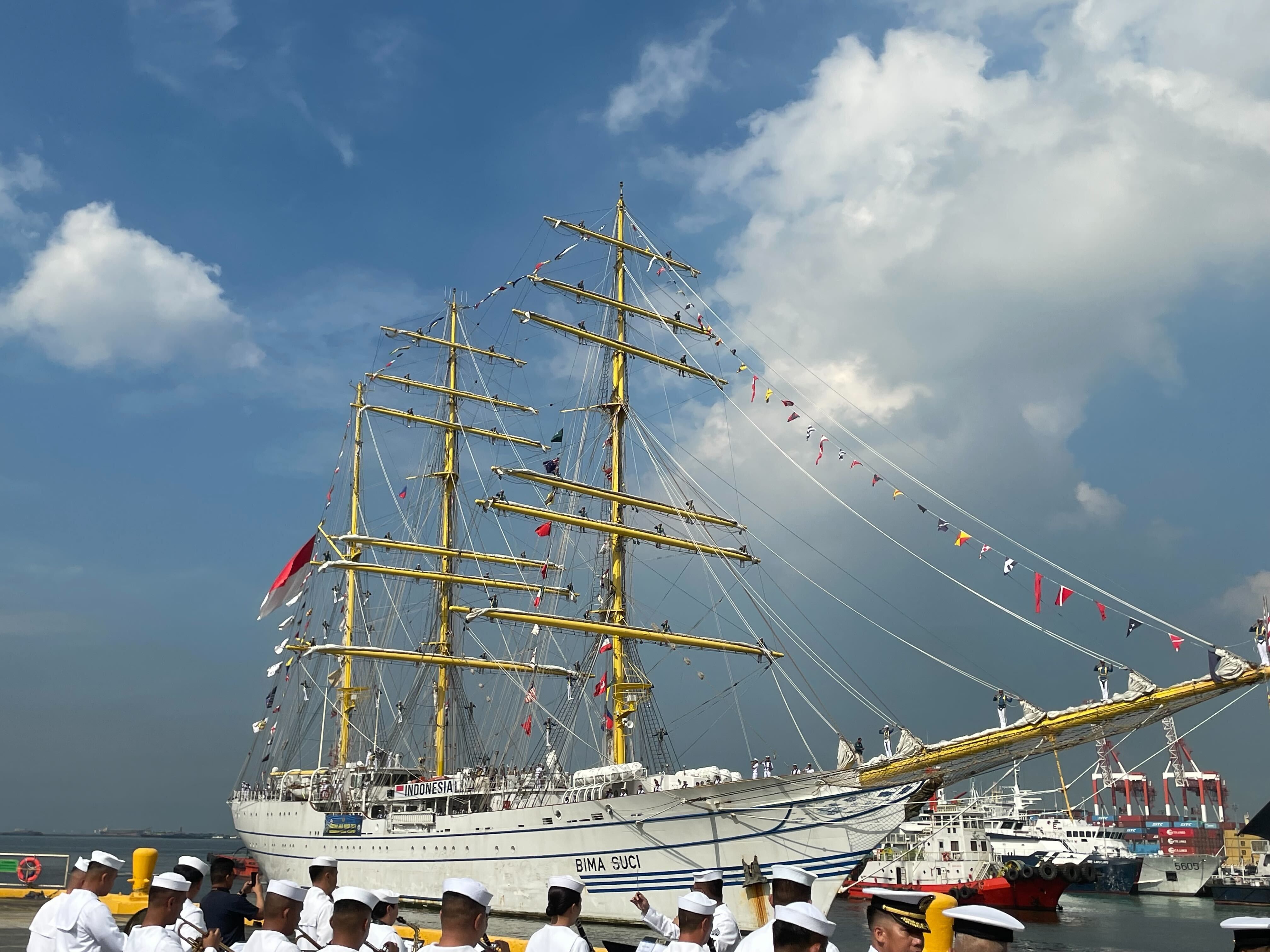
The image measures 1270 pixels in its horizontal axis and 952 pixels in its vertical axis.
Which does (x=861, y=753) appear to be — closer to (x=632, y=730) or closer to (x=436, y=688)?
(x=632, y=730)

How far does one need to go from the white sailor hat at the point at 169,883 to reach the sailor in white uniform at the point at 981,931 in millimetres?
5372

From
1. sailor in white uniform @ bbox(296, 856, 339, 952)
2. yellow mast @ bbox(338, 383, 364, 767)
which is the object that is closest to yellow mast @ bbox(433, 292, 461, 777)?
yellow mast @ bbox(338, 383, 364, 767)

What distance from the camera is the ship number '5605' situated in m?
31.4

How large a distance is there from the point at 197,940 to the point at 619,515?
3424cm

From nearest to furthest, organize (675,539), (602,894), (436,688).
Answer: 1. (602,894)
2. (675,539)
3. (436,688)

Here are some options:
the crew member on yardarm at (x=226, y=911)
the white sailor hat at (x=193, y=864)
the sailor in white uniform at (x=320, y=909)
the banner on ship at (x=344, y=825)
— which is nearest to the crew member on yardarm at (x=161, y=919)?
the crew member on yardarm at (x=226, y=911)

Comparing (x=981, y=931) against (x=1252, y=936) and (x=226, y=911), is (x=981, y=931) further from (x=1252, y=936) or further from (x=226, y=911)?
(x=226, y=911)

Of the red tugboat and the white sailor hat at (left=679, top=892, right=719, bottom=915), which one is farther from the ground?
the white sailor hat at (left=679, top=892, right=719, bottom=915)

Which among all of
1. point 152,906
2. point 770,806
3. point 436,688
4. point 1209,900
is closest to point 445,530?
point 436,688

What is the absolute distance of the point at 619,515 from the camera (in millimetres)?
42000

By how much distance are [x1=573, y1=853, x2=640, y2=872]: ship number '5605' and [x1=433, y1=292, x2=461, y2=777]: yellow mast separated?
18.5 meters

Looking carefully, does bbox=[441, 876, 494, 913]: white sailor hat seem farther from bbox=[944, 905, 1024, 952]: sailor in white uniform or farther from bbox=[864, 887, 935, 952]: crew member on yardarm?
bbox=[944, 905, 1024, 952]: sailor in white uniform

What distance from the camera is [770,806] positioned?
2931cm

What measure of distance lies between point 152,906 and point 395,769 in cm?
4221
